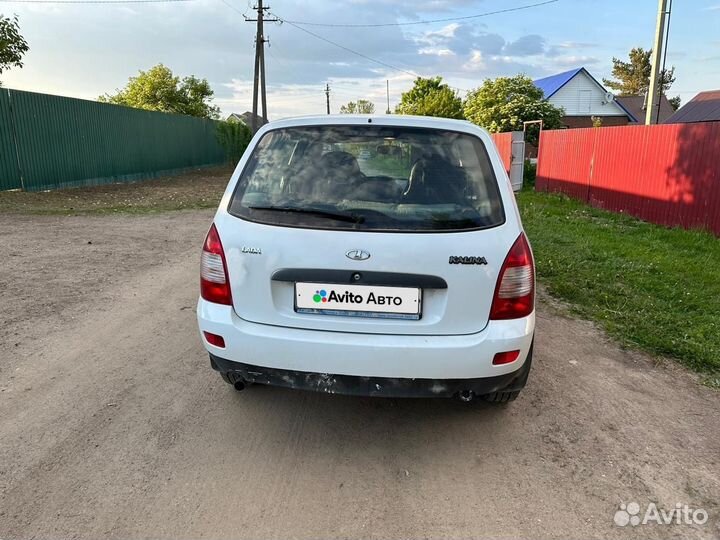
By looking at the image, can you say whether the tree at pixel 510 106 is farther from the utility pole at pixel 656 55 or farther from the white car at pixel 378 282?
the white car at pixel 378 282

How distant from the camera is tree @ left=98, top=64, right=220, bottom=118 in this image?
3956 centimetres

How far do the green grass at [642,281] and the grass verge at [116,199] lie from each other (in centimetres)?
872

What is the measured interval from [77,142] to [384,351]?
16.5 m

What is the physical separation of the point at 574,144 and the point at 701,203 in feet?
19.2

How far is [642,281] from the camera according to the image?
5.85m

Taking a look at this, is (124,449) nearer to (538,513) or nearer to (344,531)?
(344,531)

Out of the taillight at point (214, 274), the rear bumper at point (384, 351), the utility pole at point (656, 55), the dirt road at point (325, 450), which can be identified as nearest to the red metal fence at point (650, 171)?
the utility pole at point (656, 55)

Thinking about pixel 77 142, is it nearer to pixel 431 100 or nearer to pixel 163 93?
pixel 163 93

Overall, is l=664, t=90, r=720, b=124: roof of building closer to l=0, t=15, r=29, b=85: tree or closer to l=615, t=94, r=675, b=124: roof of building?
l=615, t=94, r=675, b=124: roof of building

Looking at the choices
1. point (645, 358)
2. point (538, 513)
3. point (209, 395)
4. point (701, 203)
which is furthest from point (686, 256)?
point (209, 395)

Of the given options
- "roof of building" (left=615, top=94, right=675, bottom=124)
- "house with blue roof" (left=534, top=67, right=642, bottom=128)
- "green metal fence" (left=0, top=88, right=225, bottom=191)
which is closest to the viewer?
"green metal fence" (left=0, top=88, right=225, bottom=191)

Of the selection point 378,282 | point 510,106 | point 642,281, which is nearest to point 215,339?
point 378,282

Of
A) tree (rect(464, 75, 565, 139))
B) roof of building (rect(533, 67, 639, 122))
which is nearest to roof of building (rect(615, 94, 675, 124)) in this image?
roof of building (rect(533, 67, 639, 122))

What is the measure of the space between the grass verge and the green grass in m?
8.72
